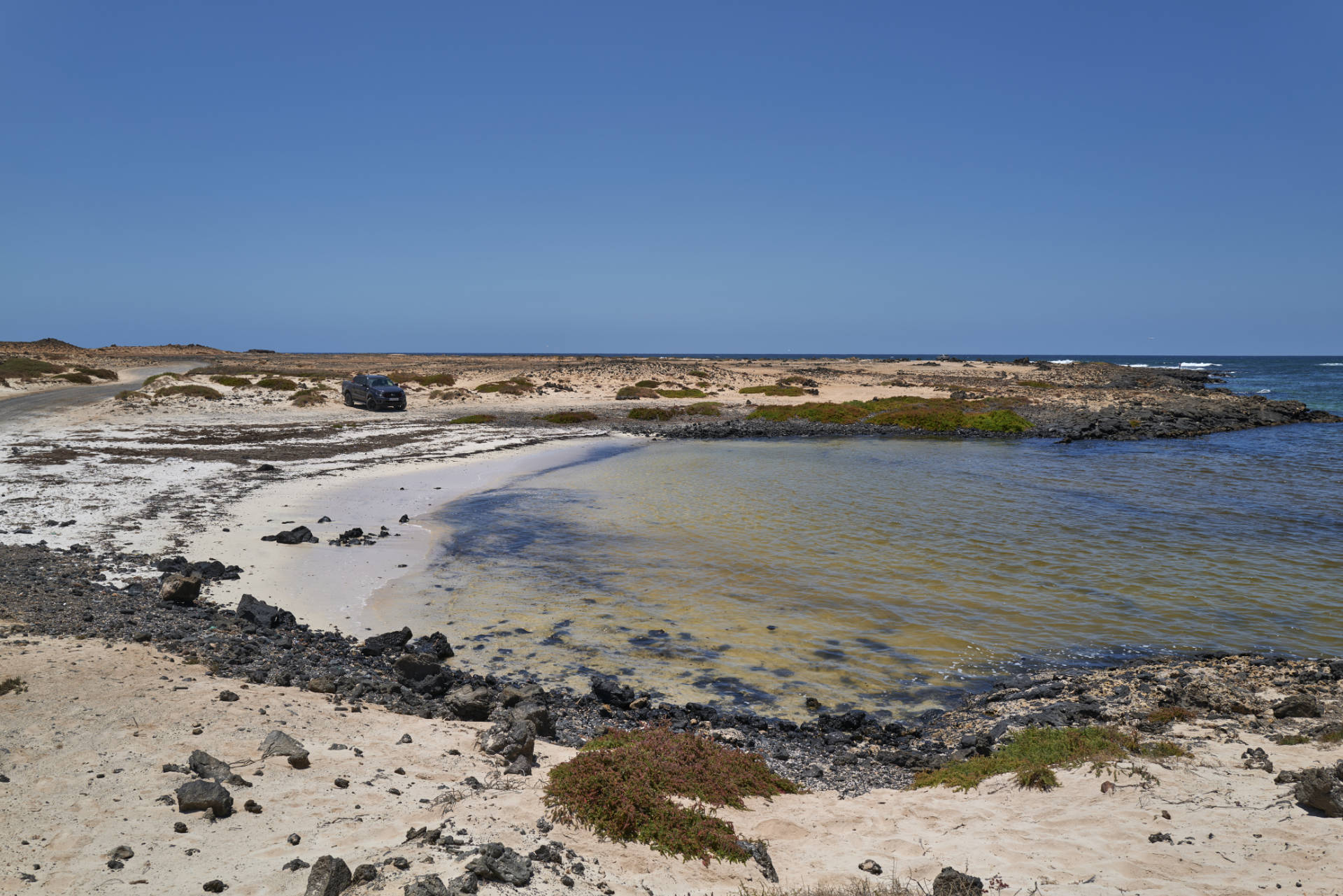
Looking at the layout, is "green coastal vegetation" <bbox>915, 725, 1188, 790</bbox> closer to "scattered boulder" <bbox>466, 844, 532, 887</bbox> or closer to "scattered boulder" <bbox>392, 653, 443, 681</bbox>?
"scattered boulder" <bbox>466, 844, 532, 887</bbox>

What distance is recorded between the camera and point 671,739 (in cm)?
740

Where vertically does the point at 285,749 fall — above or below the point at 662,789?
above

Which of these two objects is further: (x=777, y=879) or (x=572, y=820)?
(x=572, y=820)

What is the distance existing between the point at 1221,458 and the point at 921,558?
25725mm

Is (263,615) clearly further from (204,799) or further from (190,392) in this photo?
(190,392)

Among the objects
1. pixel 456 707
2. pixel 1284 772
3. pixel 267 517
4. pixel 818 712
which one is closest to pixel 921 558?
pixel 818 712

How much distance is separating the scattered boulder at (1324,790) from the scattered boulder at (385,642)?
10.3 meters

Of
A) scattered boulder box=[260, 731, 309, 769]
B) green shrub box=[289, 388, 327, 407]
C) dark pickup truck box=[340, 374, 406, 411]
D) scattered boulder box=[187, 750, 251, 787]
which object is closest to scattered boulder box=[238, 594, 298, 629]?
scattered boulder box=[260, 731, 309, 769]

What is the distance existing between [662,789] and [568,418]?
39.9 meters

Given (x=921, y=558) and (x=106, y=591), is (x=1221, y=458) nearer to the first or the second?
(x=921, y=558)

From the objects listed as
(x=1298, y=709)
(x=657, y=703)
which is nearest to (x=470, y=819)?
(x=657, y=703)

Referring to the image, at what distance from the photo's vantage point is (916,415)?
152 feet

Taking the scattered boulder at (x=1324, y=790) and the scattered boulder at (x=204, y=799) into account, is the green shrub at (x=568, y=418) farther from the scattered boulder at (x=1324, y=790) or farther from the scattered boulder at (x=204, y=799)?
the scattered boulder at (x=1324, y=790)

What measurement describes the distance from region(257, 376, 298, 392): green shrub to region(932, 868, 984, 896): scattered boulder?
52.9 meters
